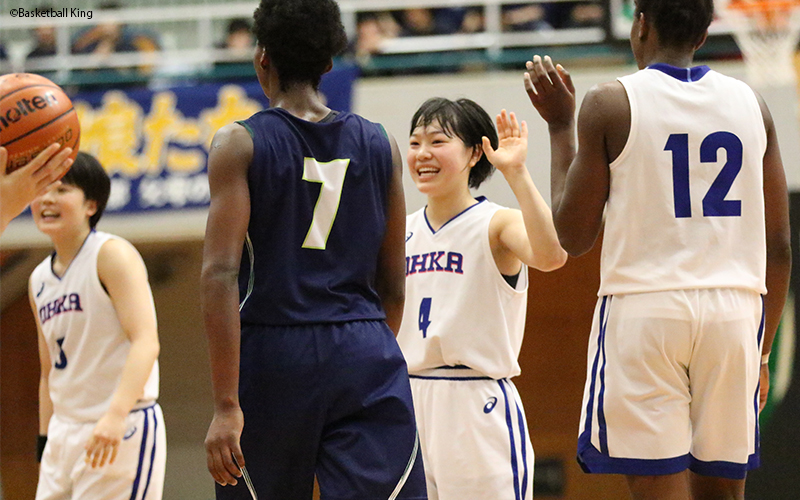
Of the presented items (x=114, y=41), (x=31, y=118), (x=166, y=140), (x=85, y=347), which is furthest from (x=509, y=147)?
(x=114, y=41)

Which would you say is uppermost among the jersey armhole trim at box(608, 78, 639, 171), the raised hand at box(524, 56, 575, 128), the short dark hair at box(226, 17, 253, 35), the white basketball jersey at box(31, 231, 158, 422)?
the short dark hair at box(226, 17, 253, 35)

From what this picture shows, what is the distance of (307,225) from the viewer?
103 inches

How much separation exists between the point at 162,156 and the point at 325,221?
6.27m

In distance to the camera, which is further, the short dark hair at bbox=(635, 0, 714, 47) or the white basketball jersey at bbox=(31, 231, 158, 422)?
the white basketball jersey at bbox=(31, 231, 158, 422)

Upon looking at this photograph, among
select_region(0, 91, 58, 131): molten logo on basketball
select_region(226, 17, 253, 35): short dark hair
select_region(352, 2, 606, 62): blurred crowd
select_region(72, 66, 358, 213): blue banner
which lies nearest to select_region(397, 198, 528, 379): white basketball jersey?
select_region(0, 91, 58, 131): molten logo on basketball

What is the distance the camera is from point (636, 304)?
109 inches

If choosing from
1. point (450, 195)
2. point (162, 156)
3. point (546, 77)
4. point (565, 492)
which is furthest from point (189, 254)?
point (546, 77)

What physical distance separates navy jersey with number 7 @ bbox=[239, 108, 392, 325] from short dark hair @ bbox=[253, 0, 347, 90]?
0.16 metres

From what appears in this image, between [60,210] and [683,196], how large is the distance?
131 inches

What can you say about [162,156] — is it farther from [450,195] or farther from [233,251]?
[233,251]

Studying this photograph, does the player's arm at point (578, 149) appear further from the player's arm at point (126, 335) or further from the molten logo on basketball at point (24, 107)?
the player's arm at point (126, 335)

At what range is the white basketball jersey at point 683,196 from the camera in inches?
109

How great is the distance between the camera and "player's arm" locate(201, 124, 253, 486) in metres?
2.43

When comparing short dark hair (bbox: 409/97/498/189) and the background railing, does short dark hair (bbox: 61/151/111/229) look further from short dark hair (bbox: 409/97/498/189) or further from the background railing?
the background railing
